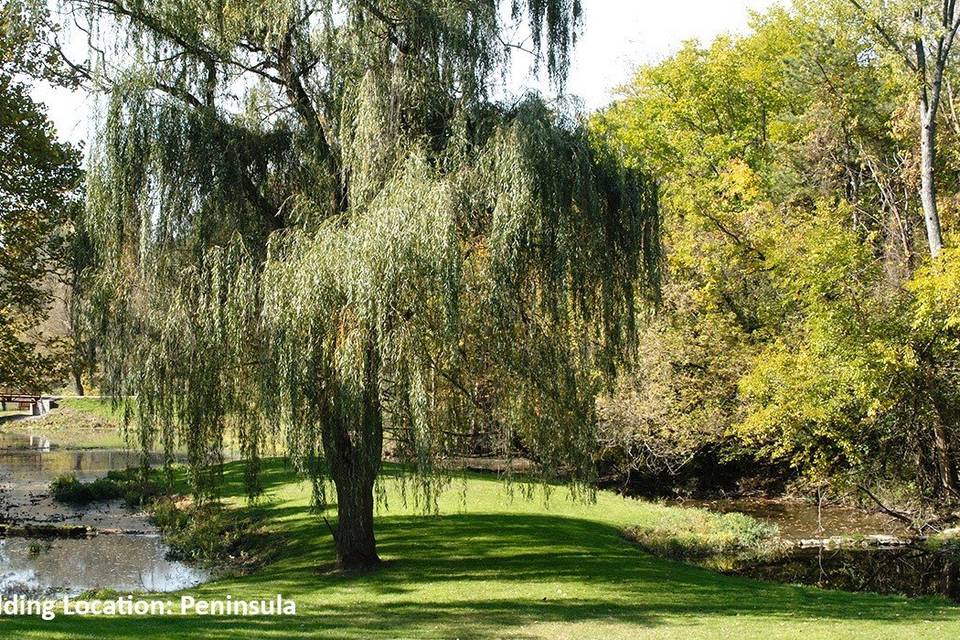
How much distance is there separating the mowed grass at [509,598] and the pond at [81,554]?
2.35 metres

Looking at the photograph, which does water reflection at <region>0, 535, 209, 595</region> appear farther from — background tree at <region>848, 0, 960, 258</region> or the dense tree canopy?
background tree at <region>848, 0, 960, 258</region>

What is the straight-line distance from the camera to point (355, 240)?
1147 cm

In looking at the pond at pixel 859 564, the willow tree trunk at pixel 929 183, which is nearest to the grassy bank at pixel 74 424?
the pond at pixel 859 564

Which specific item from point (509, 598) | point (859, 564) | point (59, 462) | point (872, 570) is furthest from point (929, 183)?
point (59, 462)

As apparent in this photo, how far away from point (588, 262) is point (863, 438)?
11724mm

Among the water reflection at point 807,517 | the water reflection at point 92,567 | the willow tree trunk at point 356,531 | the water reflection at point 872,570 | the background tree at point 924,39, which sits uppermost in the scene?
the background tree at point 924,39

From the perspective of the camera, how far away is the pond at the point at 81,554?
16328 millimetres

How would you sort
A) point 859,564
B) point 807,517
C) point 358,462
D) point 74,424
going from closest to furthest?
point 358,462
point 859,564
point 807,517
point 74,424

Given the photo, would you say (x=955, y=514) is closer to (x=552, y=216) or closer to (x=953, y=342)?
(x=953, y=342)

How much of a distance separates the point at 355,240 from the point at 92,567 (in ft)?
34.9

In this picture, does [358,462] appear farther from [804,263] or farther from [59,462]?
[59,462]

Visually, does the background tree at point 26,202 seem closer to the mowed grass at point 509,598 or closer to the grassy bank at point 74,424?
the mowed grass at point 509,598

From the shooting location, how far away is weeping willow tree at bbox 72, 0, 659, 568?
11.5 meters

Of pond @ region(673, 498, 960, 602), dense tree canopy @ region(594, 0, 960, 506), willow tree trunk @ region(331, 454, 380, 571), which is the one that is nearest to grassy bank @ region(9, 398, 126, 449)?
dense tree canopy @ region(594, 0, 960, 506)
